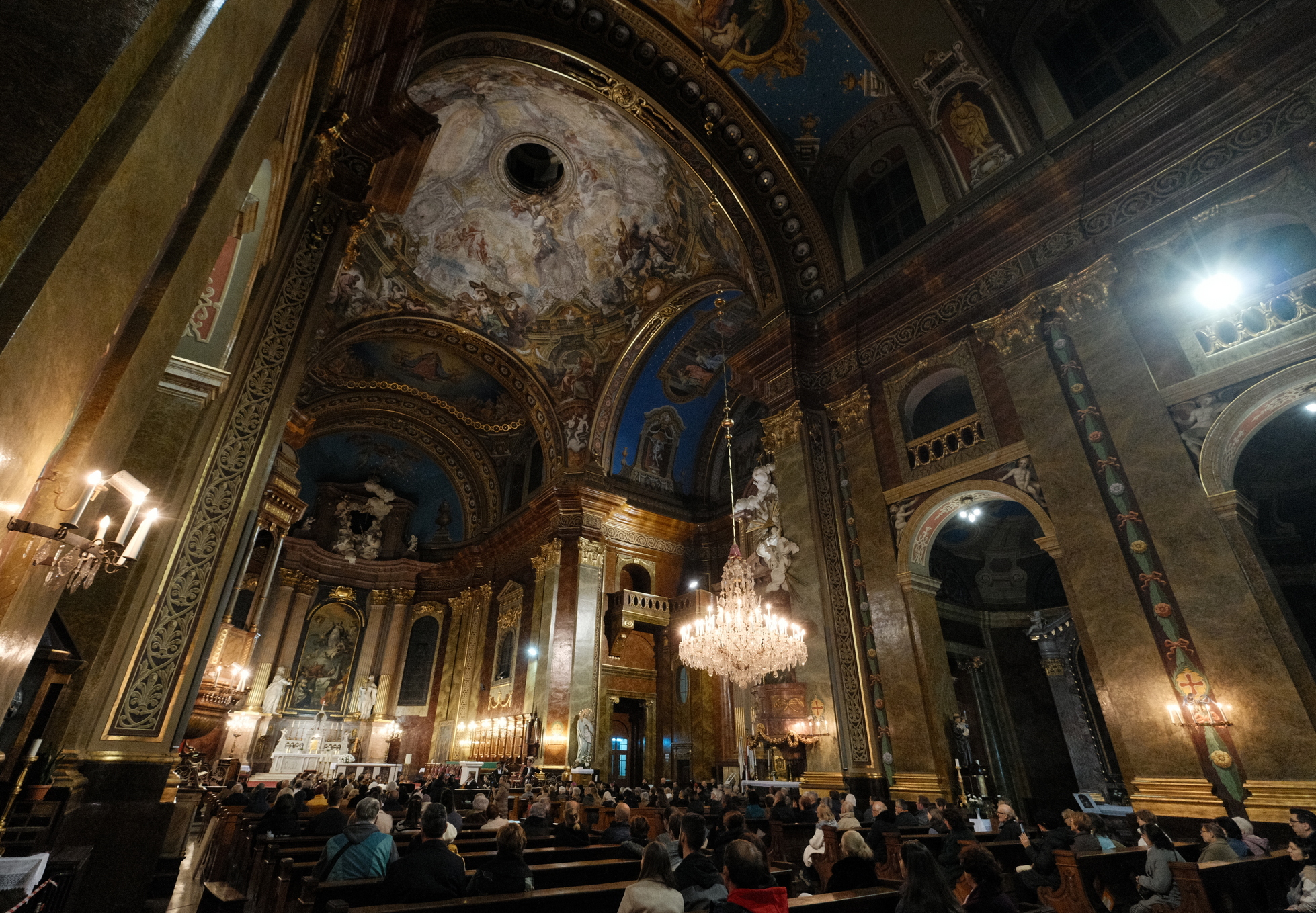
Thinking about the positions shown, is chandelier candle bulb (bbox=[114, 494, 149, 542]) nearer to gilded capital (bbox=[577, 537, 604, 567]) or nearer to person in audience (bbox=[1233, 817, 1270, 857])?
person in audience (bbox=[1233, 817, 1270, 857])

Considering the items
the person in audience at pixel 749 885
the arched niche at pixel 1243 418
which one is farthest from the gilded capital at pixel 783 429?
the person in audience at pixel 749 885

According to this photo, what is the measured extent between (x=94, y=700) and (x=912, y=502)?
9.08 m

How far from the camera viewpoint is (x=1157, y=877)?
13.2 feet

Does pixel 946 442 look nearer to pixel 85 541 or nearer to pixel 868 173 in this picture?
pixel 868 173

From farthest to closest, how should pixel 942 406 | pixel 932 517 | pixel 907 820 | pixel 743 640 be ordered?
pixel 942 406 → pixel 932 517 → pixel 743 640 → pixel 907 820

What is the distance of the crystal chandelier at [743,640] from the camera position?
8531 millimetres

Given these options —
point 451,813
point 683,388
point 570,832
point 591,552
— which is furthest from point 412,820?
point 683,388

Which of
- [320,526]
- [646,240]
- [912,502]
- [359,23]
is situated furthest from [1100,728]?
[320,526]

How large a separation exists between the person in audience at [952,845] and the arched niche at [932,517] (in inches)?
151

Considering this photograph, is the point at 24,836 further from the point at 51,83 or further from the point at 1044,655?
the point at 1044,655

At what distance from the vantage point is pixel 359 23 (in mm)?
6453

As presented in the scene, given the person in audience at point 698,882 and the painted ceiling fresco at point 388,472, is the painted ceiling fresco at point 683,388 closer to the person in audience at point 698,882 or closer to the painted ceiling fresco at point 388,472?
the painted ceiling fresco at point 388,472

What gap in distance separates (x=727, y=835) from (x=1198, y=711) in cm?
476

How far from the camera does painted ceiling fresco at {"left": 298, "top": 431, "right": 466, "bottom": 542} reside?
2123cm
